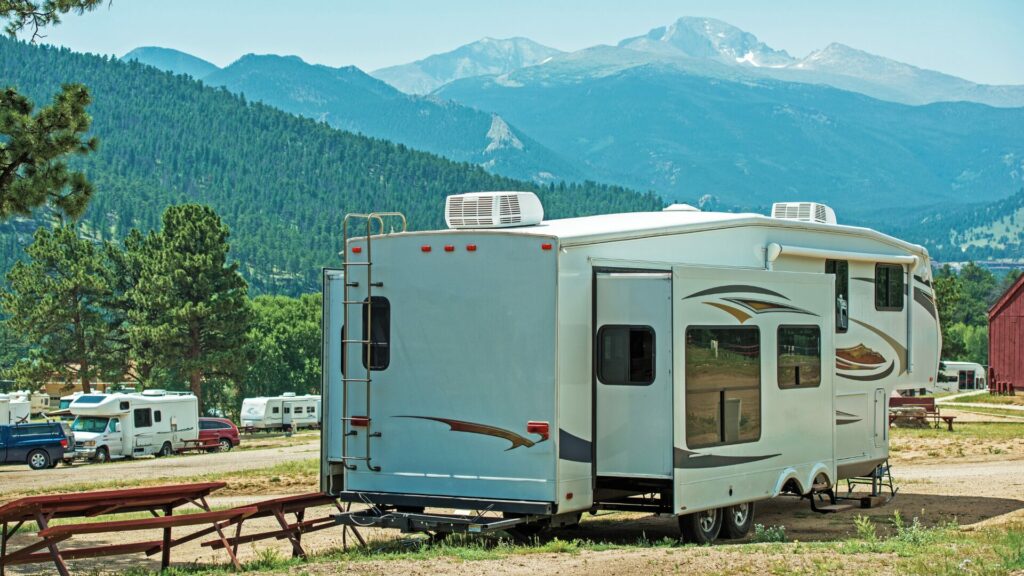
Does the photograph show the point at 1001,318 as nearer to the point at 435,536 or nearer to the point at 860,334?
the point at 860,334

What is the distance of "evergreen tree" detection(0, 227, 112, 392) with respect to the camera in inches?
2388

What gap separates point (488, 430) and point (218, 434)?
34265 mm

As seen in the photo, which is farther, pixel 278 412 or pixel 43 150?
pixel 278 412

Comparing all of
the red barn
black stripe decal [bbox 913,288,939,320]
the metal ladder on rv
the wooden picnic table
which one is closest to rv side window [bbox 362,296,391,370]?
the metal ladder on rv

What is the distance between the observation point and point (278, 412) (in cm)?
5819

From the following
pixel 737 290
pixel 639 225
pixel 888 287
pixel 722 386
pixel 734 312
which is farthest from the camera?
pixel 888 287

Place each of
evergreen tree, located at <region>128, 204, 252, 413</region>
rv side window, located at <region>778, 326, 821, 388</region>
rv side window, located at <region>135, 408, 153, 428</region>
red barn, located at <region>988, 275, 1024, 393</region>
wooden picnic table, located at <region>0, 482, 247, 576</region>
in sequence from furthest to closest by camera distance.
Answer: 1. red barn, located at <region>988, 275, 1024, 393</region>
2. evergreen tree, located at <region>128, 204, 252, 413</region>
3. rv side window, located at <region>135, 408, 153, 428</region>
4. rv side window, located at <region>778, 326, 821, 388</region>
5. wooden picnic table, located at <region>0, 482, 247, 576</region>

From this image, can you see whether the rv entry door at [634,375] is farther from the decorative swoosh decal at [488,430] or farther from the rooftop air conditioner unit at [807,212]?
the rooftop air conditioner unit at [807,212]

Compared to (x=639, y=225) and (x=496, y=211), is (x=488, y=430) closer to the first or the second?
(x=496, y=211)

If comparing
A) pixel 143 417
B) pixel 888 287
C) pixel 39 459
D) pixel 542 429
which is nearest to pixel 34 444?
pixel 39 459

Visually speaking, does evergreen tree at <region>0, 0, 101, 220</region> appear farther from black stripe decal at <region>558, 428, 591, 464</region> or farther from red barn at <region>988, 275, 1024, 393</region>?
red barn at <region>988, 275, 1024, 393</region>

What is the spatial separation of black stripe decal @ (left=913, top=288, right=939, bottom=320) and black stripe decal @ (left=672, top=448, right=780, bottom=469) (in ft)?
18.1

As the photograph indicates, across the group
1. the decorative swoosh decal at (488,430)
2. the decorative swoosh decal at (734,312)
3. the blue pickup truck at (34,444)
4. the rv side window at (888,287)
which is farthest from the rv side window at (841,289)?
the blue pickup truck at (34,444)

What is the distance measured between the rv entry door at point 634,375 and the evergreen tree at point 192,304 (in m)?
46.6
